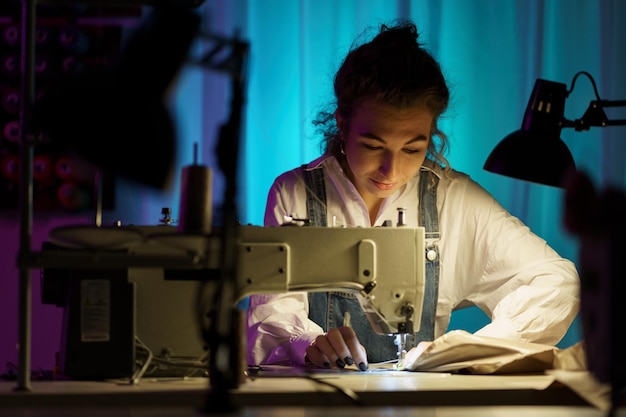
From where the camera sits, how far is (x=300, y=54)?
3164mm

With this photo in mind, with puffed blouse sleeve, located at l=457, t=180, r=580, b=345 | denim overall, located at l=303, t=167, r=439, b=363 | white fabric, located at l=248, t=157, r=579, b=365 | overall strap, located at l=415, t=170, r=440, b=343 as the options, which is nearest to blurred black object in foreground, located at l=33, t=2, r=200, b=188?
white fabric, located at l=248, t=157, r=579, b=365

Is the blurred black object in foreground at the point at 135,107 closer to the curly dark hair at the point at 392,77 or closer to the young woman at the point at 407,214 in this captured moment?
the young woman at the point at 407,214

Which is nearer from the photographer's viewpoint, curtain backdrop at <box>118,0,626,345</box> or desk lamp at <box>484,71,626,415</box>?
desk lamp at <box>484,71,626,415</box>

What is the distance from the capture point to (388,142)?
7.88 ft

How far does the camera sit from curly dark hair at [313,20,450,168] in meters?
2.44

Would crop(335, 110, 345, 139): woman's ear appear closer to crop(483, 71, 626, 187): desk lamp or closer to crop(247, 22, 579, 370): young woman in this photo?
crop(247, 22, 579, 370): young woman

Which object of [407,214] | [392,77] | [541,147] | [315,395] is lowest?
[315,395]

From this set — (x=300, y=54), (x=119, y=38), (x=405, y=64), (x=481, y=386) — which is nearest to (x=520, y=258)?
(x=405, y=64)

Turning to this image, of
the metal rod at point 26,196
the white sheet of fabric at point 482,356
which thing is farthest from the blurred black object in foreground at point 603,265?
the metal rod at point 26,196

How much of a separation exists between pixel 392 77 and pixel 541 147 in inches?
25.3

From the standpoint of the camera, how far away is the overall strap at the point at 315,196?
265cm

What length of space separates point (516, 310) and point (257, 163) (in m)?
1.23

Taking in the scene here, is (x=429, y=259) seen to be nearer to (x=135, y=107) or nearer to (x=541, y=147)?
(x=541, y=147)

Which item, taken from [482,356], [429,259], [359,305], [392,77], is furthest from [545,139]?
[359,305]
